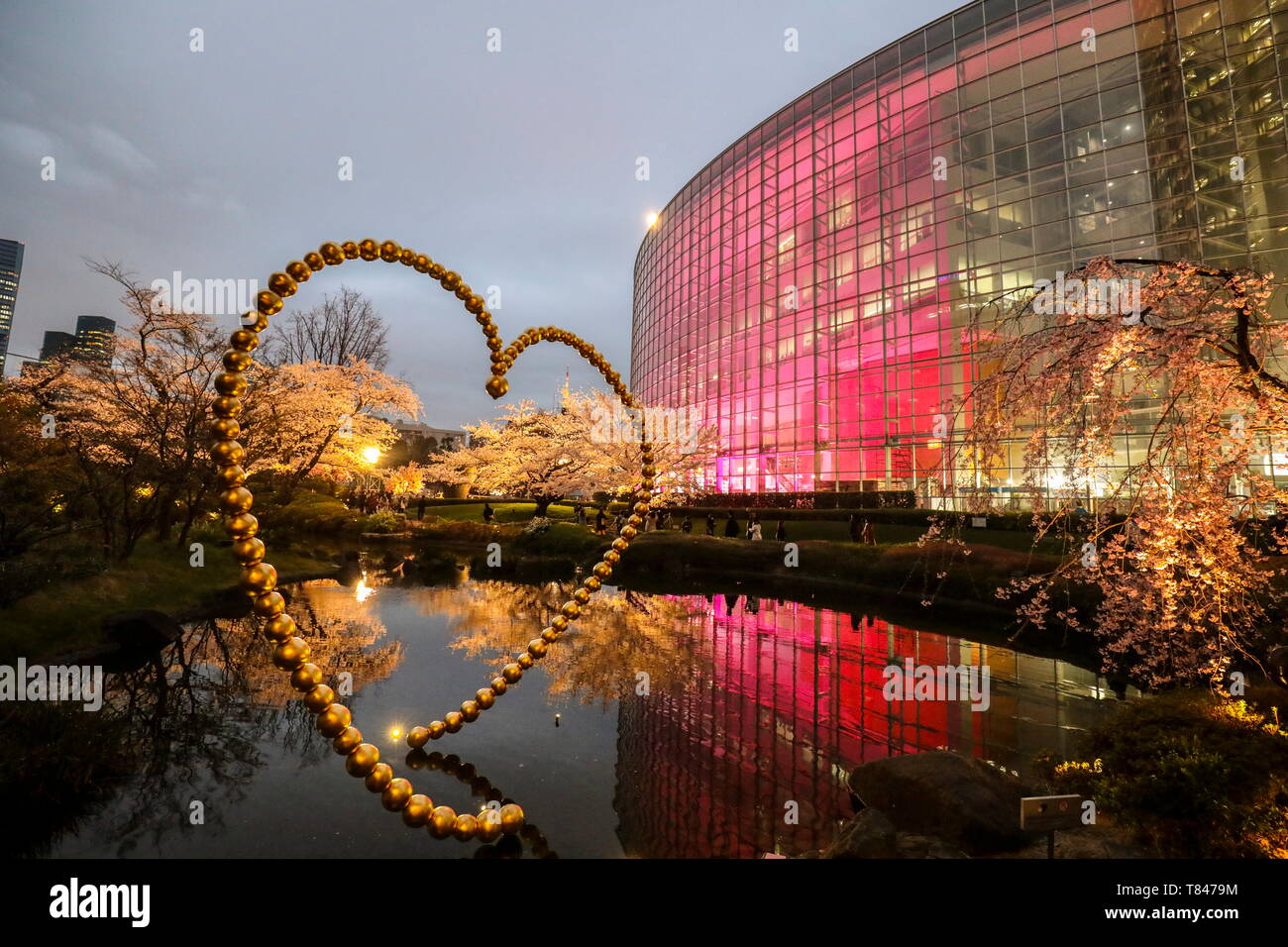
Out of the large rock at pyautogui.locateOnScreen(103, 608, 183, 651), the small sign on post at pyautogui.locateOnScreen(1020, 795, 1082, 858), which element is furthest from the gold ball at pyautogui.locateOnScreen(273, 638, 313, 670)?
the large rock at pyautogui.locateOnScreen(103, 608, 183, 651)

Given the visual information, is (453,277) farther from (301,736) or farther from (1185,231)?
(1185,231)

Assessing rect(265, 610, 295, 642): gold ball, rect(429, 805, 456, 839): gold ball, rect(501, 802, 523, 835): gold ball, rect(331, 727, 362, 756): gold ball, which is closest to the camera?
rect(265, 610, 295, 642): gold ball

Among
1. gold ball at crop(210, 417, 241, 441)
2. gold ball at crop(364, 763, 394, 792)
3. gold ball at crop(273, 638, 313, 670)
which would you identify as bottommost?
gold ball at crop(364, 763, 394, 792)

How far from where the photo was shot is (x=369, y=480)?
44781 millimetres

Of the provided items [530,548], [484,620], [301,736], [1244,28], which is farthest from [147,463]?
[1244,28]

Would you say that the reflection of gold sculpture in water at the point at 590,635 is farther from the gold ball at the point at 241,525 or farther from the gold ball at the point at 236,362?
the gold ball at the point at 236,362

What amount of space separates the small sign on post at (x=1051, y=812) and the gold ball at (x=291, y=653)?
17.1ft

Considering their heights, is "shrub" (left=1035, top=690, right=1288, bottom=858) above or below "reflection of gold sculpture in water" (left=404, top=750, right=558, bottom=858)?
above

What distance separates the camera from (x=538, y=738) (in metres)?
7.80

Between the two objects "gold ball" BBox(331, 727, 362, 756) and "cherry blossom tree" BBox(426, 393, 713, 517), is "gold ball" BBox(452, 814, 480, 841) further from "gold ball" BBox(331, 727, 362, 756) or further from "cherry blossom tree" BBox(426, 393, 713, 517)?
"cherry blossom tree" BBox(426, 393, 713, 517)

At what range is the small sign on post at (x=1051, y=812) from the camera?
365cm

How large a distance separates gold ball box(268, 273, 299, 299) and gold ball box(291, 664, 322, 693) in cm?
292

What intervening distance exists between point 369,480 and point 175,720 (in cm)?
3967

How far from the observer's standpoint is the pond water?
552 cm
